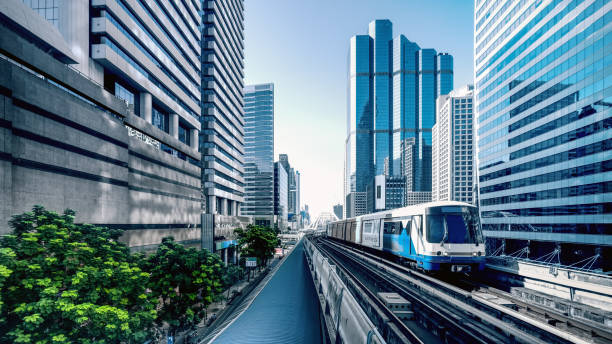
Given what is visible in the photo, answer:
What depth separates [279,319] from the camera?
17188mm

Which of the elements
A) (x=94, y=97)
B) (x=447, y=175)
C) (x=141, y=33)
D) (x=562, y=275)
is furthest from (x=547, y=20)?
(x=447, y=175)

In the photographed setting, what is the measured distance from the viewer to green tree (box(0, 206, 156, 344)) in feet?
27.0

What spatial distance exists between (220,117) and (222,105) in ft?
12.2

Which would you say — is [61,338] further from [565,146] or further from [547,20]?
[547,20]

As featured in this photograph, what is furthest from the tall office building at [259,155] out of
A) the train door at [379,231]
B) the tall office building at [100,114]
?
the train door at [379,231]

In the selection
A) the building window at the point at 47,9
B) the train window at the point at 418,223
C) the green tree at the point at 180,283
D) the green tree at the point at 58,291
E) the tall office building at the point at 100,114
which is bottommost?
the green tree at the point at 180,283

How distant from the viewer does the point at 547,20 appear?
46.2m

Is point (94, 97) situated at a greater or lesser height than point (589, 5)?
lesser

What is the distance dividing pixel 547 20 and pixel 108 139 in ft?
220

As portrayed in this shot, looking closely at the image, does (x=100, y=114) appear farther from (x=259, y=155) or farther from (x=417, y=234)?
(x=259, y=155)

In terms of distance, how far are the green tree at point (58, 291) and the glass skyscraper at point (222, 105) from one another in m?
51.7

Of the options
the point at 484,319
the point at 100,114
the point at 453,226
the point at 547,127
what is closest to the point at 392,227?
the point at 453,226

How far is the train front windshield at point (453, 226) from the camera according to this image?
1502 centimetres

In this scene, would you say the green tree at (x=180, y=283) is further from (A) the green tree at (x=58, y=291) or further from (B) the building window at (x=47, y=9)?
(B) the building window at (x=47, y=9)
